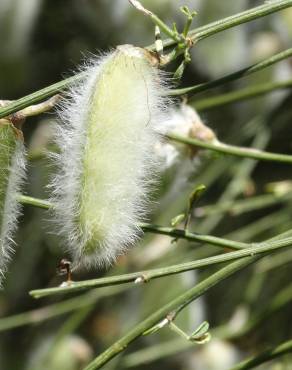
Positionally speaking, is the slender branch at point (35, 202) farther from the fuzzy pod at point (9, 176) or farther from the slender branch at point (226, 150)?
the slender branch at point (226, 150)

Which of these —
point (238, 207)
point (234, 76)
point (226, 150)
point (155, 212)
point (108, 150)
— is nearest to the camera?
point (108, 150)

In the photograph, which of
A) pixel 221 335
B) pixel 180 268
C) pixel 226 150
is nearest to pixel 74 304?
pixel 221 335

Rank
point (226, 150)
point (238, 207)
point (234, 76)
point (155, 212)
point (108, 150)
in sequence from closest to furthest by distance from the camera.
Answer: point (108, 150)
point (234, 76)
point (226, 150)
point (238, 207)
point (155, 212)

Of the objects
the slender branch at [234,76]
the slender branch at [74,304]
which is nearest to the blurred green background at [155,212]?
the slender branch at [74,304]

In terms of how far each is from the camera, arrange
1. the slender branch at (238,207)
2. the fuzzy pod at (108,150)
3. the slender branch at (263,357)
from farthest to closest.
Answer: the slender branch at (238,207) → the slender branch at (263,357) → the fuzzy pod at (108,150)

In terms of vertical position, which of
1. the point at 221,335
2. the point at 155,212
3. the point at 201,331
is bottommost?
the point at 201,331

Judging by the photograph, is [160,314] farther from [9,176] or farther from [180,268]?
[9,176]

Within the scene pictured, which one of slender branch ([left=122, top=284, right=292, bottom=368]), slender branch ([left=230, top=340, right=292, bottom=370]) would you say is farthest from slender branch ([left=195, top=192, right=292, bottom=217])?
slender branch ([left=230, top=340, right=292, bottom=370])
